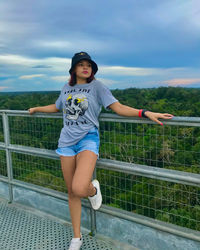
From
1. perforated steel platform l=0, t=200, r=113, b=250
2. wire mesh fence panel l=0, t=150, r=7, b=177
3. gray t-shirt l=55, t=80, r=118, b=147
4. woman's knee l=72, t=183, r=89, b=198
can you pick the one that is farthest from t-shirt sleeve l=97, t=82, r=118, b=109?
wire mesh fence panel l=0, t=150, r=7, b=177

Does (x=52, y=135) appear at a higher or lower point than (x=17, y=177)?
higher

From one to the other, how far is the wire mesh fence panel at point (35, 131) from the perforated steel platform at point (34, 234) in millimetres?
779

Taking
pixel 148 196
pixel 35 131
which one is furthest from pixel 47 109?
pixel 148 196

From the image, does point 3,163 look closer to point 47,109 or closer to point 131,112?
point 47,109

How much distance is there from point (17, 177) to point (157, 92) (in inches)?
2021

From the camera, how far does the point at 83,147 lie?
215 cm

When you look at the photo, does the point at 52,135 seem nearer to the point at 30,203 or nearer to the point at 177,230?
the point at 30,203

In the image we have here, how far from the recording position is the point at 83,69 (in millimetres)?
2209

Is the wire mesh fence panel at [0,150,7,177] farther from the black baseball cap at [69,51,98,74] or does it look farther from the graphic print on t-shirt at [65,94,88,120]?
the black baseball cap at [69,51,98,74]

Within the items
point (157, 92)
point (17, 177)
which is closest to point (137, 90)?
point (157, 92)

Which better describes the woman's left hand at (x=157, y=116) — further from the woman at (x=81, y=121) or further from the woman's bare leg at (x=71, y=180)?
the woman's bare leg at (x=71, y=180)

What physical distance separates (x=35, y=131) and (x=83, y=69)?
105 centimetres

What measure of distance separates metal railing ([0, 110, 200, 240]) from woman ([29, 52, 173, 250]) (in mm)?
124

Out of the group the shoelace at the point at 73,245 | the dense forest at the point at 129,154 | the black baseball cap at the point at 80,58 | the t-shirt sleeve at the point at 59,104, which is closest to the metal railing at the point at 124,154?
the dense forest at the point at 129,154
